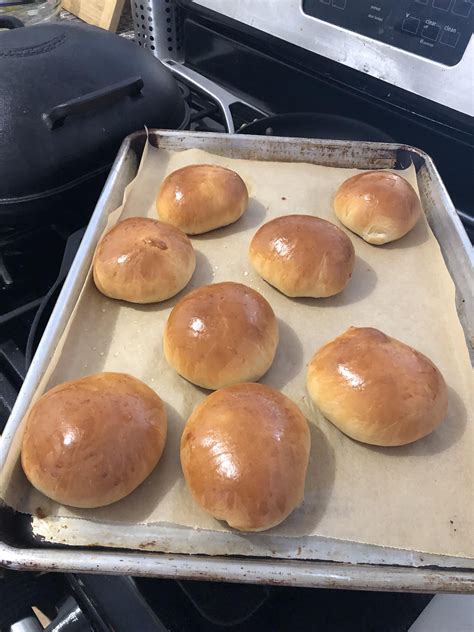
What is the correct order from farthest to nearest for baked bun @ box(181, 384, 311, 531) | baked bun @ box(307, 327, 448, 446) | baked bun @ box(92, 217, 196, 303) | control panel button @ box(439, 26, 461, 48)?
control panel button @ box(439, 26, 461, 48) → baked bun @ box(92, 217, 196, 303) → baked bun @ box(307, 327, 448, 446) → baked bun @ box(181, 384, 311, 531)

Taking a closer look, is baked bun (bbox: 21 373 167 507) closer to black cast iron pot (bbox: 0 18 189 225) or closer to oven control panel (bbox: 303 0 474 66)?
black cast iron pot (bbox: 0 18 189 225)

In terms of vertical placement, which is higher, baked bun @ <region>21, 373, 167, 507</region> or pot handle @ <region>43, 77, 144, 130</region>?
pot handle @ <region>43, 77, 144, 130</region>

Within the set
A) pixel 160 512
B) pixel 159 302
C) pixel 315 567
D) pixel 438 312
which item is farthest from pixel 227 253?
pixel 315 567

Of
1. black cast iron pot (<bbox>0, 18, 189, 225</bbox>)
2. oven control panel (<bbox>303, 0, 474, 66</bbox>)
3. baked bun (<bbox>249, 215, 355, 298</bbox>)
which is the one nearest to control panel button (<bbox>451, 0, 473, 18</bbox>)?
oven control panel (<bbox>303, 0, 474, 66</bbox>)

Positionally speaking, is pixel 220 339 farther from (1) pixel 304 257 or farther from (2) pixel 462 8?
(2) pixel 462 8

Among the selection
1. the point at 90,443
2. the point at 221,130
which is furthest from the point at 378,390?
the point at 221,130

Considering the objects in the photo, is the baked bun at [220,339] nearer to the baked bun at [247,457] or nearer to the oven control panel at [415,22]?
the baked bun at [247,457]
